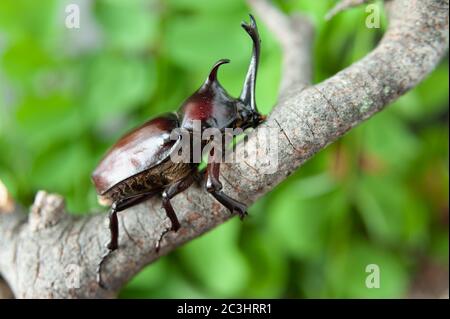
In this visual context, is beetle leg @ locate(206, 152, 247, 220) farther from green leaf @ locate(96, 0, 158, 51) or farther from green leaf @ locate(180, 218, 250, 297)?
green leaf @ locate(96, 0, 158, 51)

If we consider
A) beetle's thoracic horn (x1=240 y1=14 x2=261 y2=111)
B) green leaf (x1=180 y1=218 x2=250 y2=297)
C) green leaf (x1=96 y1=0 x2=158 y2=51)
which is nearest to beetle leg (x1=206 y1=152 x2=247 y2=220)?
beetle's thoracic horn (x1=240 y1=14 x2=261 y2=111)

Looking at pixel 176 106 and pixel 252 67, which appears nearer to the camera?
pixel 252 67

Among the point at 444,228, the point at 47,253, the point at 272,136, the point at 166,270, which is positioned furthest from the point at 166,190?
the point at 444,228

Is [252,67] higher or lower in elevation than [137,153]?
higher

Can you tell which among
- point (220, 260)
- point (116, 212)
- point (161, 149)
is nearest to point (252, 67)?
point (161, 149)

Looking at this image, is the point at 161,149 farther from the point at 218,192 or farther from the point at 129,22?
the point at 129,22
